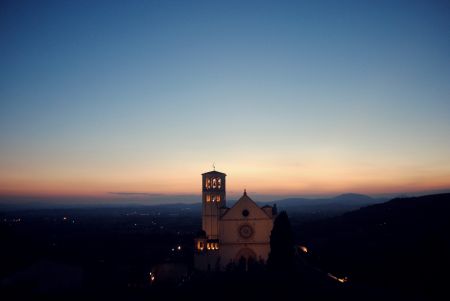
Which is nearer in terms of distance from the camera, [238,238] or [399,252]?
[238,238]

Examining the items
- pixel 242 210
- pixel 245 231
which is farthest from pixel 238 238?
pixel 242 210

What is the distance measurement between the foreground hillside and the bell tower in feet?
41.5

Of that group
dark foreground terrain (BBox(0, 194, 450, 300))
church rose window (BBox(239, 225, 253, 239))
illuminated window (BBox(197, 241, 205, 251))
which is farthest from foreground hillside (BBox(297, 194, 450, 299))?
illuminated window (BBox(197, 241, 205, 251))

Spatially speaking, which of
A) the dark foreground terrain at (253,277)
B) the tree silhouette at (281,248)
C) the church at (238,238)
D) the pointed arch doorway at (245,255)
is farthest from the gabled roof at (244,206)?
the tree silhouette at (281,248)

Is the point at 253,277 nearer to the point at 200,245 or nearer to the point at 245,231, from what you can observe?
the point at 245,231

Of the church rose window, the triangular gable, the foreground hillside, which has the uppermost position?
the triangular gable

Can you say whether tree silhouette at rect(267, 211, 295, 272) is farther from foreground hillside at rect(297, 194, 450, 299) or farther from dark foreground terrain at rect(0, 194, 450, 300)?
foreground hillside at rect(297, 194, 450, 299)

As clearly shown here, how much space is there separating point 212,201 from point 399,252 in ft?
72.7

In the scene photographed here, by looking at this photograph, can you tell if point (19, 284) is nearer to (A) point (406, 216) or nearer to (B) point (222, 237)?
(B) point (222, 237)

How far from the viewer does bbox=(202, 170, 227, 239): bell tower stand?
43.6 meters

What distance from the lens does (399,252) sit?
4447 cm

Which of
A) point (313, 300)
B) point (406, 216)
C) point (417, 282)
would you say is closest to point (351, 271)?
point (417, 282)

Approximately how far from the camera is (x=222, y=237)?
42.1 m

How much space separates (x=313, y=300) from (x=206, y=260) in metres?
21.5
